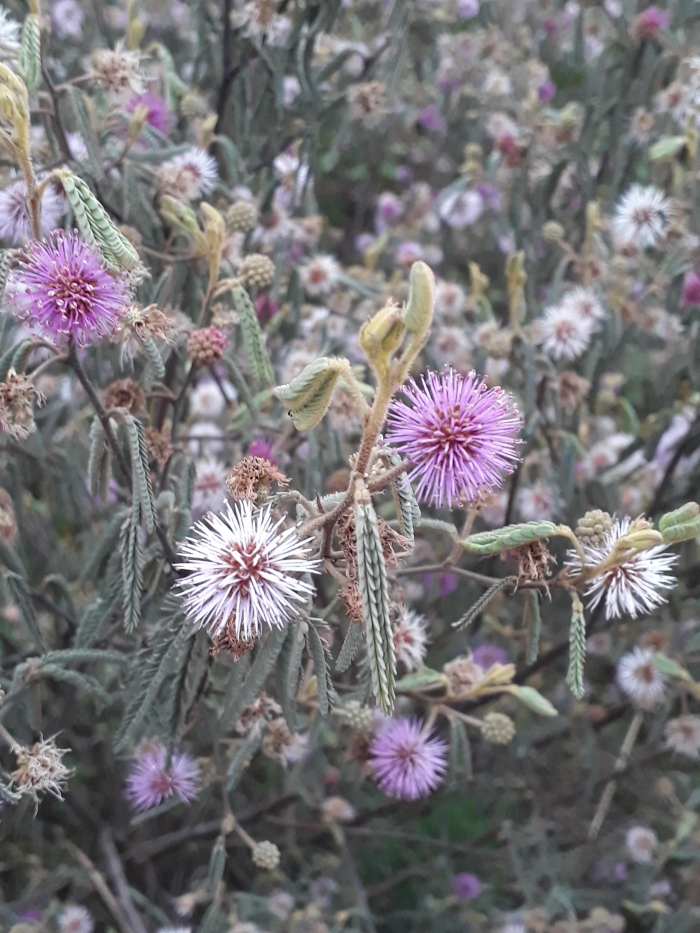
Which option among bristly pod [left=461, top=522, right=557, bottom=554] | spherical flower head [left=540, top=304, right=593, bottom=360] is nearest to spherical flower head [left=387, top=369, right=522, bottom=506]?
bristly pod [left=461, top=522, right=557, bottom=554]

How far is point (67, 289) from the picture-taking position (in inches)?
29.9

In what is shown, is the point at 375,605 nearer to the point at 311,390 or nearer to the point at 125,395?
the point at 311,390

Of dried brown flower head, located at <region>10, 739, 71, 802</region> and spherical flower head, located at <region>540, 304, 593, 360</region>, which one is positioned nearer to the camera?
dried brown flower head, located at <region>10, 739, 71, 802</region>

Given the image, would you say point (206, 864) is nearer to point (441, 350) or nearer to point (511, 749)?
point (511, 749)

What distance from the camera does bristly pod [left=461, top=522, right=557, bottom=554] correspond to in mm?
710

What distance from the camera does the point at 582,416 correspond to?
5.72ft

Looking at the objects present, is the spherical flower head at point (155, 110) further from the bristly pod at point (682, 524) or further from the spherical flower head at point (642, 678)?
the spherical flower head at point (642, 678)

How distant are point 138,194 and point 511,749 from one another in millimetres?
1405

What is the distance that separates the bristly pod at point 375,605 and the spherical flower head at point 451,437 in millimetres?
108

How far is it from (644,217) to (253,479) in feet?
4.34

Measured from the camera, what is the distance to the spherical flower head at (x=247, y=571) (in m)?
0.68

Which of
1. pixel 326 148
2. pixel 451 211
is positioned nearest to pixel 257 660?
pixel 451 211

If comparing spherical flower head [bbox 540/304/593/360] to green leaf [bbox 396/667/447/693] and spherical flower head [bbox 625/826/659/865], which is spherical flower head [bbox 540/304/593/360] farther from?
spherical flower head [bbox 625/826/659/865]

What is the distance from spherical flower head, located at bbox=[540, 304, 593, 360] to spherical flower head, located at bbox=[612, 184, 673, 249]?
11.6 inches
